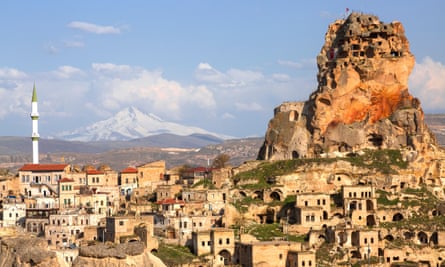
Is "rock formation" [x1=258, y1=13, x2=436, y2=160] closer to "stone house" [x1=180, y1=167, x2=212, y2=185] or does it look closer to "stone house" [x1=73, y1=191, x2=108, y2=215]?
"stone house" [x1=180, y1=167, x2=212, y2=185]

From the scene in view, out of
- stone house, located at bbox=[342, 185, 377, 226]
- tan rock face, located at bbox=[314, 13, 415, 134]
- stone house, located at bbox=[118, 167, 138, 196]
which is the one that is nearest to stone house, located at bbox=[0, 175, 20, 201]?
stone house, located at bbox=[118, 167, 138, 196]

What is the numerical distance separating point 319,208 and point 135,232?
658 inches

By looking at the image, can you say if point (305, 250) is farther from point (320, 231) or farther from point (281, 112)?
point (281, 112)

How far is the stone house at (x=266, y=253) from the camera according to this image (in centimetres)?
8794

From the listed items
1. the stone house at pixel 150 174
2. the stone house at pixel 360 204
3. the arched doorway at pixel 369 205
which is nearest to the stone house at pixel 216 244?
the stone house at pixel 360 204

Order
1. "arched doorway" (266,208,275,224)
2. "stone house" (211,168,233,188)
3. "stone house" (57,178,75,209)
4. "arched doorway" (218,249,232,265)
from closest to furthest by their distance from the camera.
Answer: "arched doorway" (218,249,232,265) < "arched doorway" (266,208,275,224) < "stone house" (57,178,75,209) < "stone house" (211,168,233,188)

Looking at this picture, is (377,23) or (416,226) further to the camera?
(377,23)

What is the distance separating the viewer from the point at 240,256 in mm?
90438

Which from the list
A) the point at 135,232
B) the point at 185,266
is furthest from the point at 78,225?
the point at 185,266

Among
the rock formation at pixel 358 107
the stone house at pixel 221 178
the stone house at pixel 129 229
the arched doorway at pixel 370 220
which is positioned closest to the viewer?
the stone house at pixel 129 229

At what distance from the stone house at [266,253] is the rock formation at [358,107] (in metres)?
22.9

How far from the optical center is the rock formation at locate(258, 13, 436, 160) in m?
111

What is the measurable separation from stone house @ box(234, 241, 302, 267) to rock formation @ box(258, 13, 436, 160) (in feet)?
75.1

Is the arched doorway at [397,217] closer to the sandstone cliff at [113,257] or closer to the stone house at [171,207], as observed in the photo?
the stone house at [171,207]
